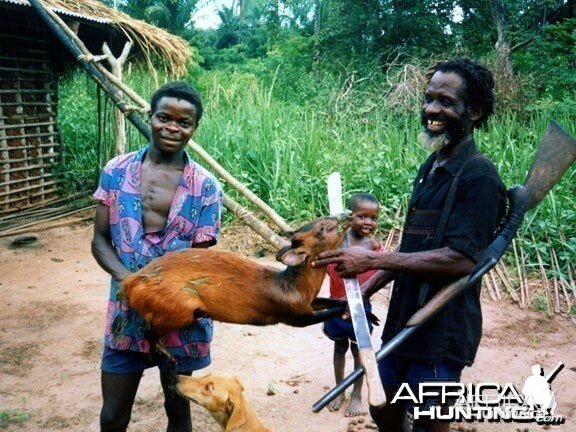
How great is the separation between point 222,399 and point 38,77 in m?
9.11

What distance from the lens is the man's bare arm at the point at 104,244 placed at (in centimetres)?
264

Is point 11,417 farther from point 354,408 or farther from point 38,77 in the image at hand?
point 38,77

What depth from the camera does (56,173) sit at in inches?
417

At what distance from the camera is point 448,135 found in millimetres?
2533

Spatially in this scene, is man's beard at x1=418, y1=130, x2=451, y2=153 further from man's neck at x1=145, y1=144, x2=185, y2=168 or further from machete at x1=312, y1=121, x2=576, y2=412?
man's neck at x1=145, y1=144, x2=185, y2=168

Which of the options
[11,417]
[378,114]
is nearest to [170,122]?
[11,417]

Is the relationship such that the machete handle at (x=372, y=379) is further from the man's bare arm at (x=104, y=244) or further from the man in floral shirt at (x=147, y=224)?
the man's bare arm at (x=104, y=244)

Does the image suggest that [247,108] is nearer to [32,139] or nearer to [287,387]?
[32,139]

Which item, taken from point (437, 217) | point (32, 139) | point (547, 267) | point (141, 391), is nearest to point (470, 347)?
point (437, 217)

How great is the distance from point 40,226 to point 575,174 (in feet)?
27.0

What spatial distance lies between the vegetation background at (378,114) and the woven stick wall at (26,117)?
2.24 feet

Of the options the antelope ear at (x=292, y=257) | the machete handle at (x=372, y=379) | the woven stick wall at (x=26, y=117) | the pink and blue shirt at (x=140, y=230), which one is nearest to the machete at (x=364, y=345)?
the machete handle at (x=372, y=379)

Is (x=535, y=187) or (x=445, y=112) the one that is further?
(x=535, y=187)

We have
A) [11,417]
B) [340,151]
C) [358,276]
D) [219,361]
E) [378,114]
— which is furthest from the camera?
[378,114]
